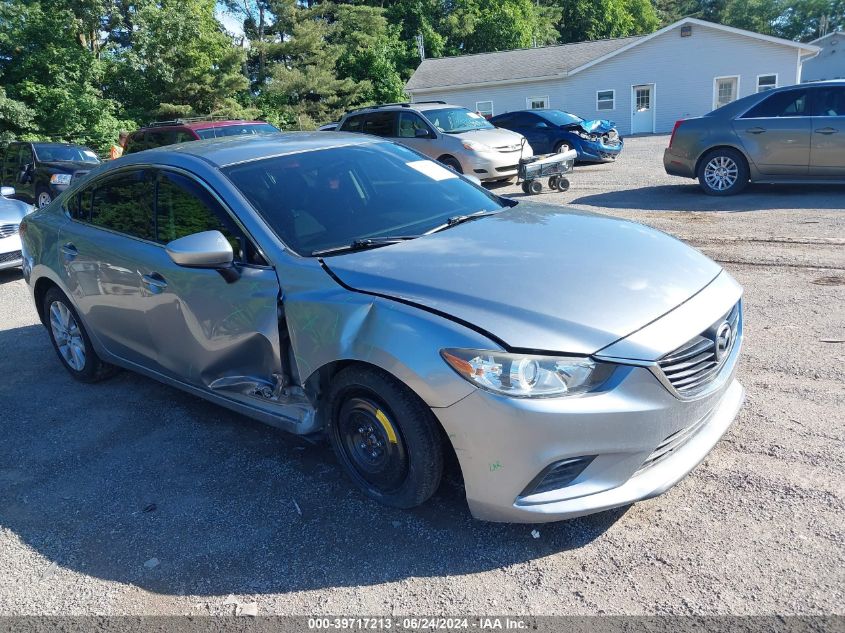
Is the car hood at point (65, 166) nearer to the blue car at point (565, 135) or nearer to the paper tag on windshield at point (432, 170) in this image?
the blue car at point (565, 135)

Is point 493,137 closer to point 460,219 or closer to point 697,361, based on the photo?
point 460,219

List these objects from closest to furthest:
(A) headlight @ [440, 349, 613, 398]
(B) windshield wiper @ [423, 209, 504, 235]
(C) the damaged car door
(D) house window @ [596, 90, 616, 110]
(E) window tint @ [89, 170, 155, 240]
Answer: (A) headlight @ [440, 349, 613, 398]
(C) the damaged car door
(B) windshield wiper @ [423, 209, 504, 235]
(E) window tint @ [89, 170, 155, 240]
(D) house window @ [596, 90, 616, 110]

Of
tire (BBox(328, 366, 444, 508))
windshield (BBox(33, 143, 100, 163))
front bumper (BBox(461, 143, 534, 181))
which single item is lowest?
tire (BBox(328, 366, 444, 508))

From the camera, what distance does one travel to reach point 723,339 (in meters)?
3.05

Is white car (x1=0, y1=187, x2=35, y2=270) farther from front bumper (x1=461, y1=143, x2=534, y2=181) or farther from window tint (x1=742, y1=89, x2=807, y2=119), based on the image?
window tint (x1=742, y1=89, x2=807, y2=119)

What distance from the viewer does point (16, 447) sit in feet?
Result: 14.1

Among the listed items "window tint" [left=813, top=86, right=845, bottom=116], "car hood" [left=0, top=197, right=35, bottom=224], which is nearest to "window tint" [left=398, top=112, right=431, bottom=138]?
"window tint" [left=813, top=86, right=845, bottom=116]

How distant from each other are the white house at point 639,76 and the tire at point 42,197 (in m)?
23.6

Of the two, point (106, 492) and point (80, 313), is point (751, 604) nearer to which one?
point (106, 492)

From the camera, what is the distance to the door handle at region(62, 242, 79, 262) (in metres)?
4.72

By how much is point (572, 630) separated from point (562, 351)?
99 centimetres

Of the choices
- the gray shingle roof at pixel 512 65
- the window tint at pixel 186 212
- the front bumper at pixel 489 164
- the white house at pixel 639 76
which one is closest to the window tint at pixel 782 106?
the front bumper at pixel 489 164

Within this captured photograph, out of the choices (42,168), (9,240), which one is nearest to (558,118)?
(42,168)

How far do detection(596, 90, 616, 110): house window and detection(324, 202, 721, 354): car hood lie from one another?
3029 cm
